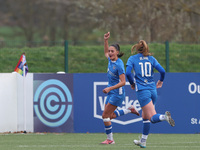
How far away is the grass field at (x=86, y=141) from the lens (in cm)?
1166

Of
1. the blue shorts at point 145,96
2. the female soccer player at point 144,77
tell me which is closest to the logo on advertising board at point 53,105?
the female soccer player at point 144,77

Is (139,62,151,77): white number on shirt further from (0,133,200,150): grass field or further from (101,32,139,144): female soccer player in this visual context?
(0,133,200,150): grass field

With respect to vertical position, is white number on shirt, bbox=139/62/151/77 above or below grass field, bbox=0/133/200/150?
above

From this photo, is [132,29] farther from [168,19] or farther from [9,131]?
[9,131]

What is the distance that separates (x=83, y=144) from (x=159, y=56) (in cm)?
603

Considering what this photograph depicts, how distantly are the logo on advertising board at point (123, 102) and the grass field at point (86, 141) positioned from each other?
0.46m

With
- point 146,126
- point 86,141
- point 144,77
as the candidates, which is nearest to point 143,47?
point 144,77

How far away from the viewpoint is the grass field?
459 inches

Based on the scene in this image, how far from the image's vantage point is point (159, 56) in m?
17.7

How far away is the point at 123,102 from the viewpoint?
15.3 m

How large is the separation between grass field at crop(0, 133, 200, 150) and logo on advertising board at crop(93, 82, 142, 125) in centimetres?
46

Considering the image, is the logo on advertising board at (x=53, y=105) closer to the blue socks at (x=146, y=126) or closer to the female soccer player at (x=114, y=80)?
the female soccer player at (x=114, y=80)

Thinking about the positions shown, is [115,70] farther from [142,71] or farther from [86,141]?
[86,141]

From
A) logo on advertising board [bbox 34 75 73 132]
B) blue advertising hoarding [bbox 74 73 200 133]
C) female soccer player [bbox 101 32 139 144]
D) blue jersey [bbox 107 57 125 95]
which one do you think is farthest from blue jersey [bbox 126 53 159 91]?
logo on advertising board [bbox 34 75 73 132]
